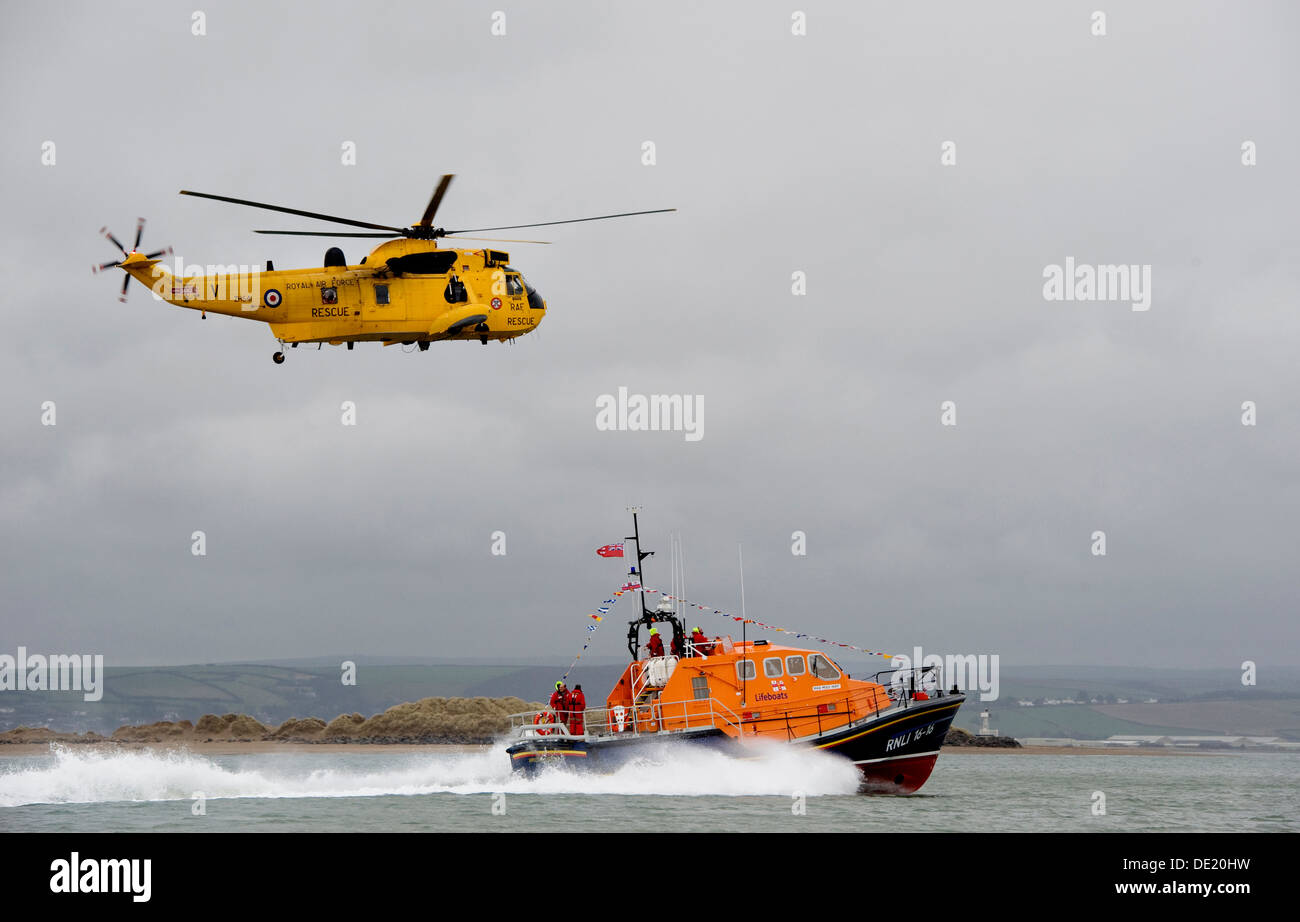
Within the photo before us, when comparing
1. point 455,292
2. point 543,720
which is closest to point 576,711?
point 543,720

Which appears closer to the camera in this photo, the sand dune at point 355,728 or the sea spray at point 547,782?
the sea spray at point 547,782

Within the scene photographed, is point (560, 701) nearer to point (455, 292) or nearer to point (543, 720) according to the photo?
point (543, 720)

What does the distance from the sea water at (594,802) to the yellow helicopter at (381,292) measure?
26.5 ft

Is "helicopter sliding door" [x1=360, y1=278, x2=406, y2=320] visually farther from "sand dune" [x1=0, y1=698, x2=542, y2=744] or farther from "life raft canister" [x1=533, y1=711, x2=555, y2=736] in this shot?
"sand dune" [x1=0, y1=698, x2=542, y2=744]

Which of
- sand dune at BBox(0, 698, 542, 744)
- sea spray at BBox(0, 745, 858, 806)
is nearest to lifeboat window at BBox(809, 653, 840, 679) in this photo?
sea spray at BBox(0, 745, 858, 806)

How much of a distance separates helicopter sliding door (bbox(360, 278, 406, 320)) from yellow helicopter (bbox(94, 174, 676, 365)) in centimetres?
2

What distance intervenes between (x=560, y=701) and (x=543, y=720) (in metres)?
0.62

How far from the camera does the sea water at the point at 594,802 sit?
770 inches

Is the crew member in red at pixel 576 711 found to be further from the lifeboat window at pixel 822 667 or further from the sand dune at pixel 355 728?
the sand dune at pixel 355 728

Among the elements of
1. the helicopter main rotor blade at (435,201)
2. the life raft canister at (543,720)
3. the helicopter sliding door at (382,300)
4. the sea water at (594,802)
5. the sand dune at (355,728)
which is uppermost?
the helicopter main rotor blade at (435,201)

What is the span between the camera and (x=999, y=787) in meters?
30.5

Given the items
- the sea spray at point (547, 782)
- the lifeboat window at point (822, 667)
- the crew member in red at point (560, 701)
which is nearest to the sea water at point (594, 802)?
the sea spray at point (547, 782)

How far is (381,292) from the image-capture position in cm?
2292

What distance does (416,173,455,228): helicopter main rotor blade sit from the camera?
22234 millimetres
